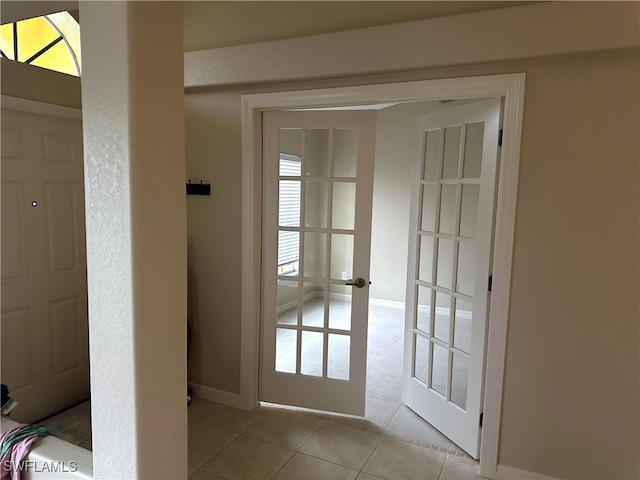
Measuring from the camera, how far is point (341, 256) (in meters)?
2.72

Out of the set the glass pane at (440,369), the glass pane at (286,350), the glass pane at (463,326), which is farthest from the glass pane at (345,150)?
the glass pane at (440,369)

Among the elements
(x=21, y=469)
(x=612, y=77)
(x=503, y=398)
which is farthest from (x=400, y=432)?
(x=612, y=77)

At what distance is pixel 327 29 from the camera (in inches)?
89.0

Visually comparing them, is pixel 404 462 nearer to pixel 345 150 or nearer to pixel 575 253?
pixel 575 253

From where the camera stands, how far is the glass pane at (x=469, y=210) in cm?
232

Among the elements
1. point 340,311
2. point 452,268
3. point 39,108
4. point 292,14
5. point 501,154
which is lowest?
point 340,311

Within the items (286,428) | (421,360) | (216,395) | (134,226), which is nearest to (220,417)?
(216,395)

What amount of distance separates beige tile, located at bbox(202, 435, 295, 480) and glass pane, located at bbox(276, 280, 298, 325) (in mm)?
767

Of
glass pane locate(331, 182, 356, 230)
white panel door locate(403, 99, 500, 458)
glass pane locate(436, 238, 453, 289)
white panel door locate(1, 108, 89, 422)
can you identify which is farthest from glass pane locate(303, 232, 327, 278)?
white panel door locate(1, 108, 89, 422)

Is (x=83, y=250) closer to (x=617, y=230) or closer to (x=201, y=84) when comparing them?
(x=201, y=84)

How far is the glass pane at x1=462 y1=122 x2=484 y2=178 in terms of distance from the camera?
7.43 feet

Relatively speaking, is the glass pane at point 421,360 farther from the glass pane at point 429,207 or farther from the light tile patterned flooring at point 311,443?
the glass pane at point 429,207

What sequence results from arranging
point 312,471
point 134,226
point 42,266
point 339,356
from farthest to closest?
point 339,356
point 42,266
point 312,471
point 134,226

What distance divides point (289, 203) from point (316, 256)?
39 centimetres
